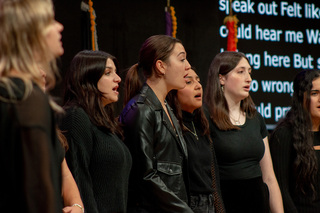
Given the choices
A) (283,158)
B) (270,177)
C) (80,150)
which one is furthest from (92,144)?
(283,158)

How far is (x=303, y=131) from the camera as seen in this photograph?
3859mm

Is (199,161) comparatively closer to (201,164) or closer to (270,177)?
(201,164)

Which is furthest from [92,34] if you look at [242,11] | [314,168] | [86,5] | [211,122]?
[314,168]

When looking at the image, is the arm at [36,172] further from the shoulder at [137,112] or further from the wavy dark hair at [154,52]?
the wavy dark hair at [154,52]

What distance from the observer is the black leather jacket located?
2.70m

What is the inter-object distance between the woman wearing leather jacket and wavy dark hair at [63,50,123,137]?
0.39 ft

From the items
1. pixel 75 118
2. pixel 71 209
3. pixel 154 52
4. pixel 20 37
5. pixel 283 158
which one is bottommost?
pixel 283 158

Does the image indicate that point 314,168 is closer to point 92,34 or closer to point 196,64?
point 196,64

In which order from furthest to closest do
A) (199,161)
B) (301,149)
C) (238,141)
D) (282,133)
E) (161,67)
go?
(282,133) → (301,149) → (238,141) → (199,161) → (161,67)

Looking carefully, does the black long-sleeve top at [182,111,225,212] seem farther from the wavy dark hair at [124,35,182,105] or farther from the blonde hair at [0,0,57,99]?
the blonde hair at [0,0,57,99]

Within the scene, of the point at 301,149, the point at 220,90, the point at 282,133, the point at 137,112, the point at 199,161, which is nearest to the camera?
the point at 137,112

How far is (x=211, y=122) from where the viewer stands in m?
3.57

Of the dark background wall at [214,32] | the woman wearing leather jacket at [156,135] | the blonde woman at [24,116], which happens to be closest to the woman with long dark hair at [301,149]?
the dark background wall at [214,32]

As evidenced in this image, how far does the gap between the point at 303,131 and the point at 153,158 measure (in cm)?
153
